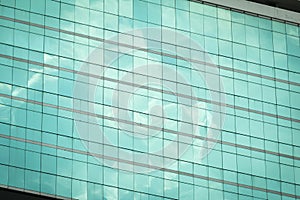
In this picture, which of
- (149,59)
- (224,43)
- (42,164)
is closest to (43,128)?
(42,164)

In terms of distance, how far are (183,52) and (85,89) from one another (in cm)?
531

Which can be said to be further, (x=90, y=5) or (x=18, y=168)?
(x=90, y=5)

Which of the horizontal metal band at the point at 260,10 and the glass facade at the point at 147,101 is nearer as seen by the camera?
the glass facade at the point at 147,101

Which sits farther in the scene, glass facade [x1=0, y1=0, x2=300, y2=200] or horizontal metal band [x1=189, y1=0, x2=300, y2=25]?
horizontal metal band [x1=189, y1=0, x2=300, y2=25]

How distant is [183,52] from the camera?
4872 cm

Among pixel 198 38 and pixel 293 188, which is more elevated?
pixel 198 38

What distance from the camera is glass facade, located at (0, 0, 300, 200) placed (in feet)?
146

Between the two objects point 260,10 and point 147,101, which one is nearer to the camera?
point 147,101

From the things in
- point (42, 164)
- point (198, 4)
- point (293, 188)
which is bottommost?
point (293, 188)

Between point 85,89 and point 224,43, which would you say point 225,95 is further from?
point 85,89

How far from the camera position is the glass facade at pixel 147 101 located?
44.5 m

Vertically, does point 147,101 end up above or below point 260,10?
below

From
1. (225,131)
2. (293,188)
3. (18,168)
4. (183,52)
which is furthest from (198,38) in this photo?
(18,168)

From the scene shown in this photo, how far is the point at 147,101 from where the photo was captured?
47.2m
